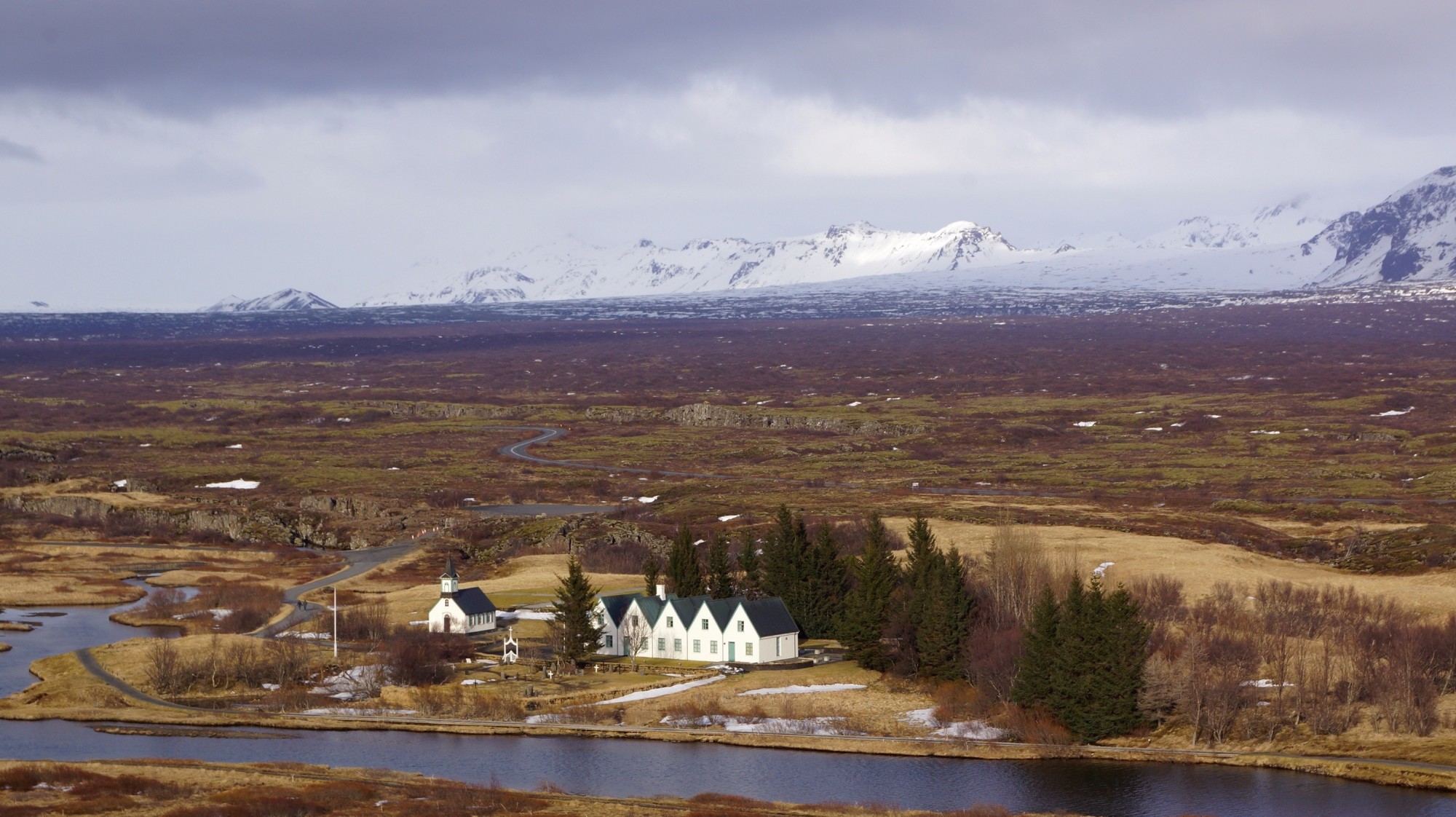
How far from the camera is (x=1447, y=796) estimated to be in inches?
2397

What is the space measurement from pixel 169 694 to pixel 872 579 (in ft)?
120

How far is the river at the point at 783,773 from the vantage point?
201 ft

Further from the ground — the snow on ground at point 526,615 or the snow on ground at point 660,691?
the snow on ground at point 660,691

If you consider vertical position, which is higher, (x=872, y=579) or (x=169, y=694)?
(x=872, y=579)

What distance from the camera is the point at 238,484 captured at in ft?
594

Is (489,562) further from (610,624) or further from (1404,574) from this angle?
(1404,574)

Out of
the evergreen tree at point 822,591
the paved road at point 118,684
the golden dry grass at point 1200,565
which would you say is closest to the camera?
the paved road at point 118,684

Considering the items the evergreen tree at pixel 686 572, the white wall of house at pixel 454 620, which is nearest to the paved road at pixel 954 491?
the evergreen tree at pixel 686 572

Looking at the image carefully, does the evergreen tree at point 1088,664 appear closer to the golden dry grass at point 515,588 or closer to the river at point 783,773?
the river at point 783,773

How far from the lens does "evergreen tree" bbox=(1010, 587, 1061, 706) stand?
7288 cm

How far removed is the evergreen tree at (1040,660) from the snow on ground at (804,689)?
9316 millimetres

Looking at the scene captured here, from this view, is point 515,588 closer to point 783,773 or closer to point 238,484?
point 783,773

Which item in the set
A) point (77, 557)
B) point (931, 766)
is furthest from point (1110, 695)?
point (77, 557)

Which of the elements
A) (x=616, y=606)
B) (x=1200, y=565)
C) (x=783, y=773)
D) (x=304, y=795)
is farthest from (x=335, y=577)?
(x=304, y=795)
